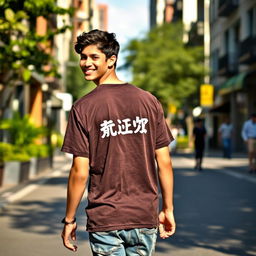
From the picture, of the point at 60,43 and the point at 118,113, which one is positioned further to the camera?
the point at 60,43

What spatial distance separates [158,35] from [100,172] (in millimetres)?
48971

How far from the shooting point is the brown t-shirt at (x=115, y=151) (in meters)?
3.24

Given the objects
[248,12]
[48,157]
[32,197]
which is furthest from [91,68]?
[248,12]

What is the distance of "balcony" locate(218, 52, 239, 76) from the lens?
1581 inches

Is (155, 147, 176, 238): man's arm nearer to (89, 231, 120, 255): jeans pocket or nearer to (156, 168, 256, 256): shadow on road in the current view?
(89, 231, 120, 255): jeans pocket

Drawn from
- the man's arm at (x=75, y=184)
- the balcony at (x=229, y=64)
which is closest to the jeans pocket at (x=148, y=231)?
the man's arm at (x=75, y=184)

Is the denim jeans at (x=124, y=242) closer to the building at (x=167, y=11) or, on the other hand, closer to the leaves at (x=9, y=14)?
the leaves at (x=9, y=14)

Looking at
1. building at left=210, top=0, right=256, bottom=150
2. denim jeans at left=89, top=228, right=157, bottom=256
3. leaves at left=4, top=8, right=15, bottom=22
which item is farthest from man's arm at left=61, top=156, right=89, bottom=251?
building at left=210, top=0, right=256, bottom=150

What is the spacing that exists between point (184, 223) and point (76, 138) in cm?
579

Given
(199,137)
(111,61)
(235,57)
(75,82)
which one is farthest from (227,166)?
(75,82)

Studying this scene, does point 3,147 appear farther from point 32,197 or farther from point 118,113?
point 118,113

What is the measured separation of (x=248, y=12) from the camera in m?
37.6

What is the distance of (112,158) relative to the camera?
327cm

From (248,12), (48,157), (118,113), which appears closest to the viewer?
(118,113)
